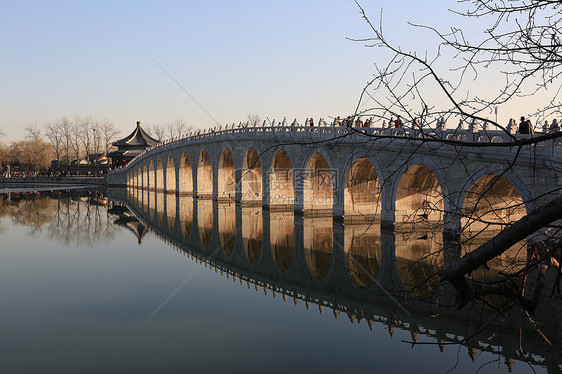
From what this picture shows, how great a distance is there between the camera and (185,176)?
5097cm

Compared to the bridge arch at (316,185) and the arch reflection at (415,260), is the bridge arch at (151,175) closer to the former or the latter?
the bridge arch at (316,185)

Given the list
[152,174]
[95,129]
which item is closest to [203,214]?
[152,174]

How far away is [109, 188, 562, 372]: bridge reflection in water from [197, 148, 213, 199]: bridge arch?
38.2 ft

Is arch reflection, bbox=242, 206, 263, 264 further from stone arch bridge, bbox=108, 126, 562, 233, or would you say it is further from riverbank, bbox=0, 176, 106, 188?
riverbank, bbox=0, 176, 106, 188

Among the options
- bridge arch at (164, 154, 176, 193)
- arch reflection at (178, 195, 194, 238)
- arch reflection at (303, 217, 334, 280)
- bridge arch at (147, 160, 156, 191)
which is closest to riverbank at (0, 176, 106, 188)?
bridge arch at (147, 160, 156, 191)

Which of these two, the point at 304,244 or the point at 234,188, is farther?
the point at 234,188

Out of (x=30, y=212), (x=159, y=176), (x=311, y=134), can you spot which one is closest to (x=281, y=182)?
(x=311, y=134)

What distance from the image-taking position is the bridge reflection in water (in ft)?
34.4

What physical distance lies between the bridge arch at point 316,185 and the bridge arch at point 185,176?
22205 mm

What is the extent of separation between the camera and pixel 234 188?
40.7 meters

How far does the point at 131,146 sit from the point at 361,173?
189 feet

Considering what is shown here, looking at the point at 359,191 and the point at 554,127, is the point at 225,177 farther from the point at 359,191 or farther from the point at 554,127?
the point at 554,127

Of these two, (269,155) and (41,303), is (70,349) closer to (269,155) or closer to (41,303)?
(41,303)

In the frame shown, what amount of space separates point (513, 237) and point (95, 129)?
99211 millimetres
